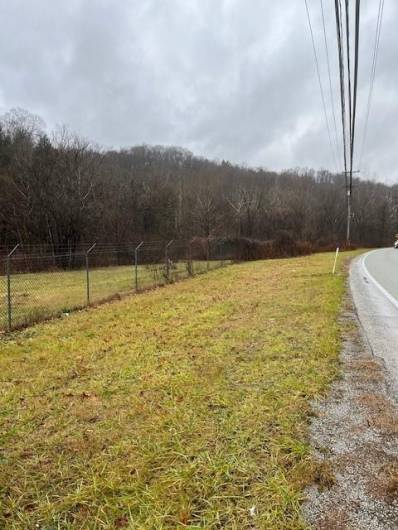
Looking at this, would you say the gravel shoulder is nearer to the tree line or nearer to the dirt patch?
the dirt patch

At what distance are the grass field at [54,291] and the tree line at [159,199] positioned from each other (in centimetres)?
1245

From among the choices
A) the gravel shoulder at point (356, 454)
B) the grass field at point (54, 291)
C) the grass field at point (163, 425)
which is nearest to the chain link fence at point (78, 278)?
the grass field at point (54, 291)

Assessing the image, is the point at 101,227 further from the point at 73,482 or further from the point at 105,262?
the point at 73,482

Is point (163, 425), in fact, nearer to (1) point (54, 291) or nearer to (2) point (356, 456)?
(2) point (356, 456)

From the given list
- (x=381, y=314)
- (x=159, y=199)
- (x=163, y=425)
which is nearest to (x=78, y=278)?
(x=381, y=314)

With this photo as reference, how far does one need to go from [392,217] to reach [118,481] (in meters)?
82.6

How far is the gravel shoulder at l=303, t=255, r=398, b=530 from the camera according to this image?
2367mm

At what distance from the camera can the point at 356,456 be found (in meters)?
2.97

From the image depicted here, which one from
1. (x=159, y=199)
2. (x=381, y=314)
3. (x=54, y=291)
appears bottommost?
(x=54, y=291)

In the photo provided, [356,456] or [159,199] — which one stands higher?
[159,199]

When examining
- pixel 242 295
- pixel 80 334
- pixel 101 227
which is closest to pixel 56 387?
pixel 80 334

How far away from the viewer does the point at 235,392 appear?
165 inches

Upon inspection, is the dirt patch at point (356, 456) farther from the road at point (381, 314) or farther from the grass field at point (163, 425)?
the road at point (381, 314)

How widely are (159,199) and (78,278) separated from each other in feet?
105
